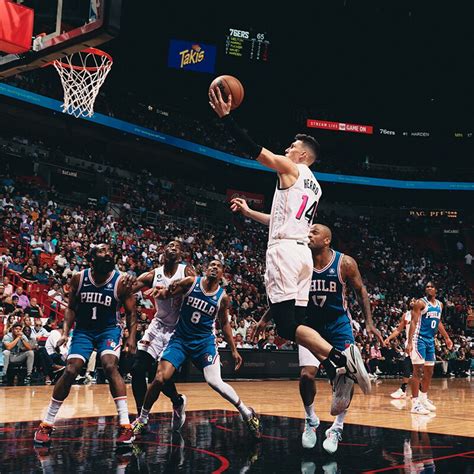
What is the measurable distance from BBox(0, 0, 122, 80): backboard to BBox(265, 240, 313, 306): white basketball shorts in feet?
9.19

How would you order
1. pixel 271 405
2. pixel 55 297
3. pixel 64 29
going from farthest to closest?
pixel 55 297, pixel 271 405, pixel 64 29

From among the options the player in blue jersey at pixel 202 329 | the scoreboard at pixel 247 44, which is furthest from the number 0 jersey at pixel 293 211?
the scoreboard at pixel 247 44

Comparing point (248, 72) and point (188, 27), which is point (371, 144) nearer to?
point (248, 72)

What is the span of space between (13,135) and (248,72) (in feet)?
39.6

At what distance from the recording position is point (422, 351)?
10719 millimetres

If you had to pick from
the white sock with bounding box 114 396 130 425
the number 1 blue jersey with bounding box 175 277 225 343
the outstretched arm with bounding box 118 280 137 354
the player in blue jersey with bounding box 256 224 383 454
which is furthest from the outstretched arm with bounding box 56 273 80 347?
the player in blue jersey with bounding box 256 224 383 454

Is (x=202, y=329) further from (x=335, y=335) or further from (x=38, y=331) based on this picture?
(x=38, y=331)

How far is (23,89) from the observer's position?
22188mm

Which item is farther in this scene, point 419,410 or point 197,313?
point 419,410

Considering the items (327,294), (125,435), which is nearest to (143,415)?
(125,435)

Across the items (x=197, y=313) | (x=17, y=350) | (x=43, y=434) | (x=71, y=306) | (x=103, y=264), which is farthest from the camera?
(x=17, y=350)

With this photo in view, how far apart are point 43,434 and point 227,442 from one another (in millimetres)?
1742

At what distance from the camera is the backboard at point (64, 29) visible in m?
6.34

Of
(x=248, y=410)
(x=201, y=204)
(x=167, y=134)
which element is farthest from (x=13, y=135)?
(x=248, y=410)
